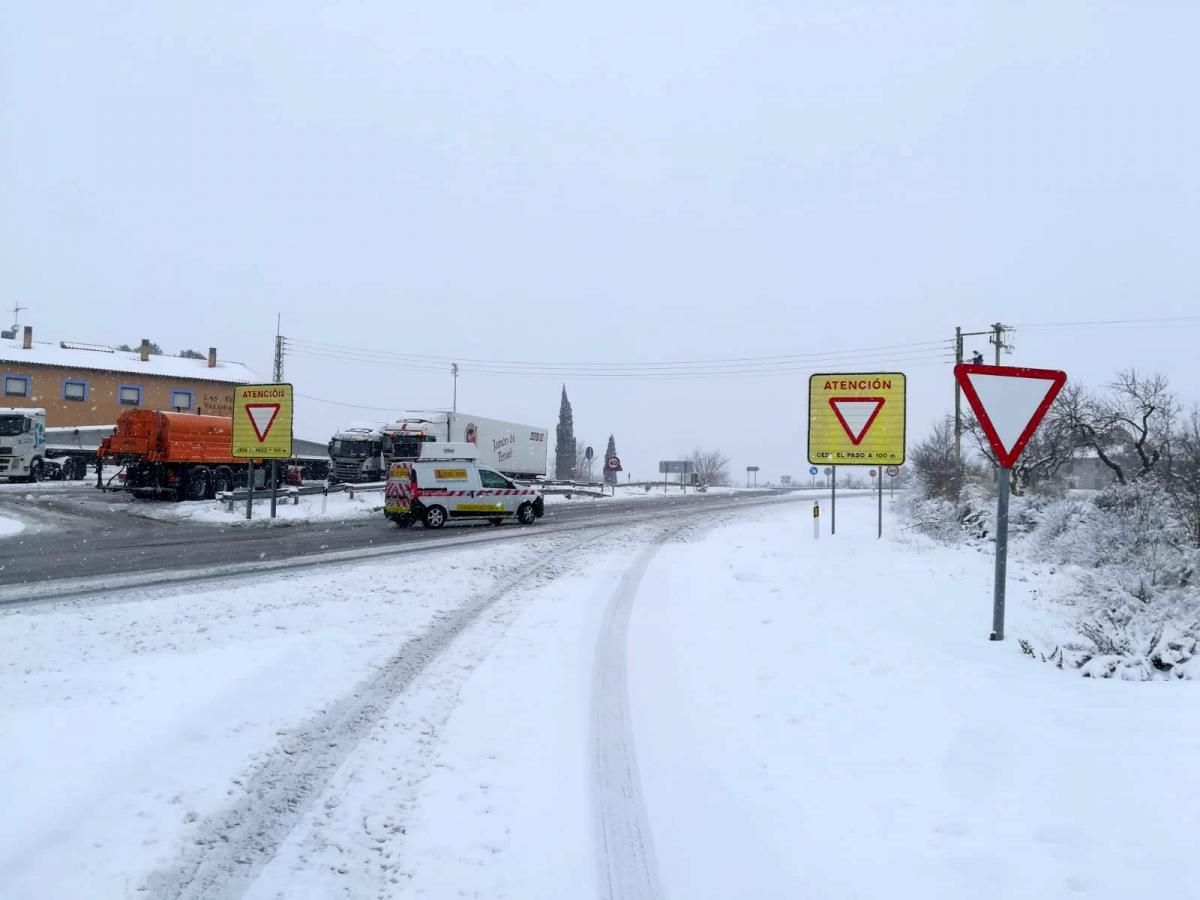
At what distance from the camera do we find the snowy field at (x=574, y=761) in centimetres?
353

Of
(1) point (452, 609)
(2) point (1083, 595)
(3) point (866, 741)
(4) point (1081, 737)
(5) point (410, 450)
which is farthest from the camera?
(5) point (410, 450)

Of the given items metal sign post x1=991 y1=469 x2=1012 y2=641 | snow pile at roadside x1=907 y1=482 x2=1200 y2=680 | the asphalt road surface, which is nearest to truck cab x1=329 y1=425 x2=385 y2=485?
the asphalt road surface

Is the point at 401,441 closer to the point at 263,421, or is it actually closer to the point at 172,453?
the point at 172,453

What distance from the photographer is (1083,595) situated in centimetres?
1101

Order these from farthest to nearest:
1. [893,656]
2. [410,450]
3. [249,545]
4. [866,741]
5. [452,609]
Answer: [410,450] < [249,545] < [452,609] < [893,656] < [866,741]

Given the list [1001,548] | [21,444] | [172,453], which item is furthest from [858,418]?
[21,444]

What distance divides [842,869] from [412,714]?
3.14 meters

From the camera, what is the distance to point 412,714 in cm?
567

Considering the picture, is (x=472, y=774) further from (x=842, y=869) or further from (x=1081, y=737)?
(x=1081, y=737)

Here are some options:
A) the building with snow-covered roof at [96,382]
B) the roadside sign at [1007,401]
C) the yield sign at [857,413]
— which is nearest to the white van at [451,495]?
the yield sign at [857,413]

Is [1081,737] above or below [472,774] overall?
above

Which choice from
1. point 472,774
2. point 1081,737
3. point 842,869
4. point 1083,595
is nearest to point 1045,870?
point 842,869

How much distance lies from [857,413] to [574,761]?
14618 millimetres

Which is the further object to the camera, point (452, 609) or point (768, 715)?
point (452, 609)
